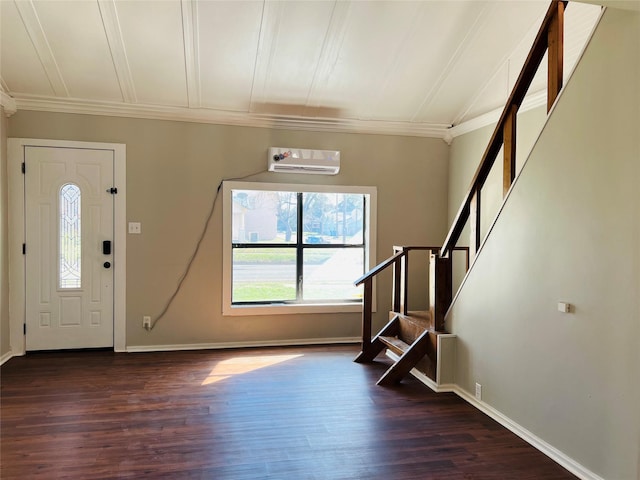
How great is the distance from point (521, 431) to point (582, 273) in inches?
42.9

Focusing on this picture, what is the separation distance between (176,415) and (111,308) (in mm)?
1918

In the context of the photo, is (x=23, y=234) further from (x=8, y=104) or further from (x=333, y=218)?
(x=333, y=218)

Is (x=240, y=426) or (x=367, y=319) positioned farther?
(x=367, y=319)

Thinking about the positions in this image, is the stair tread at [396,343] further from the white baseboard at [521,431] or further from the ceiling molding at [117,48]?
the ceiling molding at [117,48]

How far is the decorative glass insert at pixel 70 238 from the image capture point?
4.30 meters

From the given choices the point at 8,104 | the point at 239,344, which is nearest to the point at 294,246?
the point at 239,344

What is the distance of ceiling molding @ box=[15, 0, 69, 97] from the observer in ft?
10.6

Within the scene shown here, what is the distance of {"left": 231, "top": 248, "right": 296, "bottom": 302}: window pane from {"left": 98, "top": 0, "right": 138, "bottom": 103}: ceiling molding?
1868mm

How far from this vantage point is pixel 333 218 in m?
5.04

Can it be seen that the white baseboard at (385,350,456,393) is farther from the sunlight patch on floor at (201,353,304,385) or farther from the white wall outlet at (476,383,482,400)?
the sunlight patch on floor at (201,353,304,385)

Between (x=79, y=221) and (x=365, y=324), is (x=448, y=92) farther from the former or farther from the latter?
(x=79, y=221)

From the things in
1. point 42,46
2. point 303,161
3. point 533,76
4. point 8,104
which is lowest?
point 303,161

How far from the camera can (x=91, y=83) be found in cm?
403

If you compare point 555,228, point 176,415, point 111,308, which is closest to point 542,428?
point 555,228
